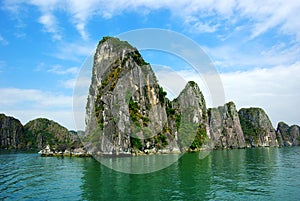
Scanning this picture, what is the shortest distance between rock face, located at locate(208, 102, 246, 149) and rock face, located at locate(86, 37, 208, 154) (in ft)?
90.1

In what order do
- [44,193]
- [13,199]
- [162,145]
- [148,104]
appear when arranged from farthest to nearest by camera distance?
[148,104], [162,145], [44,193], [13,199]

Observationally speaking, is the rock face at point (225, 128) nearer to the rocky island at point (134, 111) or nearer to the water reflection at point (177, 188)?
the rocky island at point (134, 111)

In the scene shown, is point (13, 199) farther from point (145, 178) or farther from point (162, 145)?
point (162, 145)

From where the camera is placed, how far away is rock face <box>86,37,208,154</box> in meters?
92.1

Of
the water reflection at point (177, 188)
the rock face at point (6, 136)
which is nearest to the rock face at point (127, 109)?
the water reflection at point (177, 188)

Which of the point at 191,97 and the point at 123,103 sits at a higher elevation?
the point at 191,97

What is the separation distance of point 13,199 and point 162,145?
8018cm

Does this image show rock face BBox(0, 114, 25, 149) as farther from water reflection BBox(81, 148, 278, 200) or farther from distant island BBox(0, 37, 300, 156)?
water reflection BBox(81, 148, 278, 200)

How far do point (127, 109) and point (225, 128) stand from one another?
93729 mm

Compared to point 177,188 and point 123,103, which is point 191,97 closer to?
point 123,103

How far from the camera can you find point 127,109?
322 ft

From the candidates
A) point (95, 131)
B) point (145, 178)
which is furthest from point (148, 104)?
point (145, 178)

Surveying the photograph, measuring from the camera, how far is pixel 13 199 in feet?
86.5

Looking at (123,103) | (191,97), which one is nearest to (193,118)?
(191,97)
